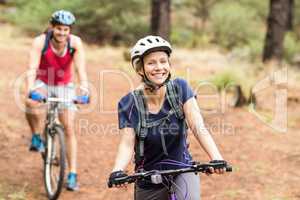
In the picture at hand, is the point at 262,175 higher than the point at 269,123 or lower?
lower

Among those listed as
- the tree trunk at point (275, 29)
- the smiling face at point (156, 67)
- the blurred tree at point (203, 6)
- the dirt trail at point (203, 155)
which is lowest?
the dirt trail at point (203, 155)

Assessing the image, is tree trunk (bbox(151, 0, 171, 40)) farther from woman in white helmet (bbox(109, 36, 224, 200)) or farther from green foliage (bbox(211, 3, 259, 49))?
woman in white helmet (bbox(109, 36, 224, 200))

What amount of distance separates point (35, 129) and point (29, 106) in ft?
1.27

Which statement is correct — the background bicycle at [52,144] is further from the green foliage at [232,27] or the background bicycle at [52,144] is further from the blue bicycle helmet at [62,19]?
the green foliage at [232,27]

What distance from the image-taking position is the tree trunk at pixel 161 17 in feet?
51.3

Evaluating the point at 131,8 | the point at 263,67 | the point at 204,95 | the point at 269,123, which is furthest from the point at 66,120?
the point at 131,8

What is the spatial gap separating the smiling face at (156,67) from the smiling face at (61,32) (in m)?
2.79

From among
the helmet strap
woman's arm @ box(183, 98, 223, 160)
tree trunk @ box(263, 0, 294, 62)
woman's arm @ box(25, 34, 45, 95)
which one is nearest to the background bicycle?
woman's arm @ box(25, 34, 45, 95)

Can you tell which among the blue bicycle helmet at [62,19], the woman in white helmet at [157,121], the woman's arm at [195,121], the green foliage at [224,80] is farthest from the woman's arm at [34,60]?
the green foliage at [224,80]

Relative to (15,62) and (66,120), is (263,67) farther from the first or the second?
(66,120)

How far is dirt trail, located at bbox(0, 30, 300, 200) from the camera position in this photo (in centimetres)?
701

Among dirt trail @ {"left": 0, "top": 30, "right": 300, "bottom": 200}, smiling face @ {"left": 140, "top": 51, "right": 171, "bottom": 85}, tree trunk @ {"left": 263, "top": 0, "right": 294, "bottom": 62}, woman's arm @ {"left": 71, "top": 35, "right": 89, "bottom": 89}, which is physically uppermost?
tree trunk @ {"left": 263, "top": 0, "right": 294, "bottom": 62}

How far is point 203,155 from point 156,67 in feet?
15.3

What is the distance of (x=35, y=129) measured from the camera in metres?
7.64
